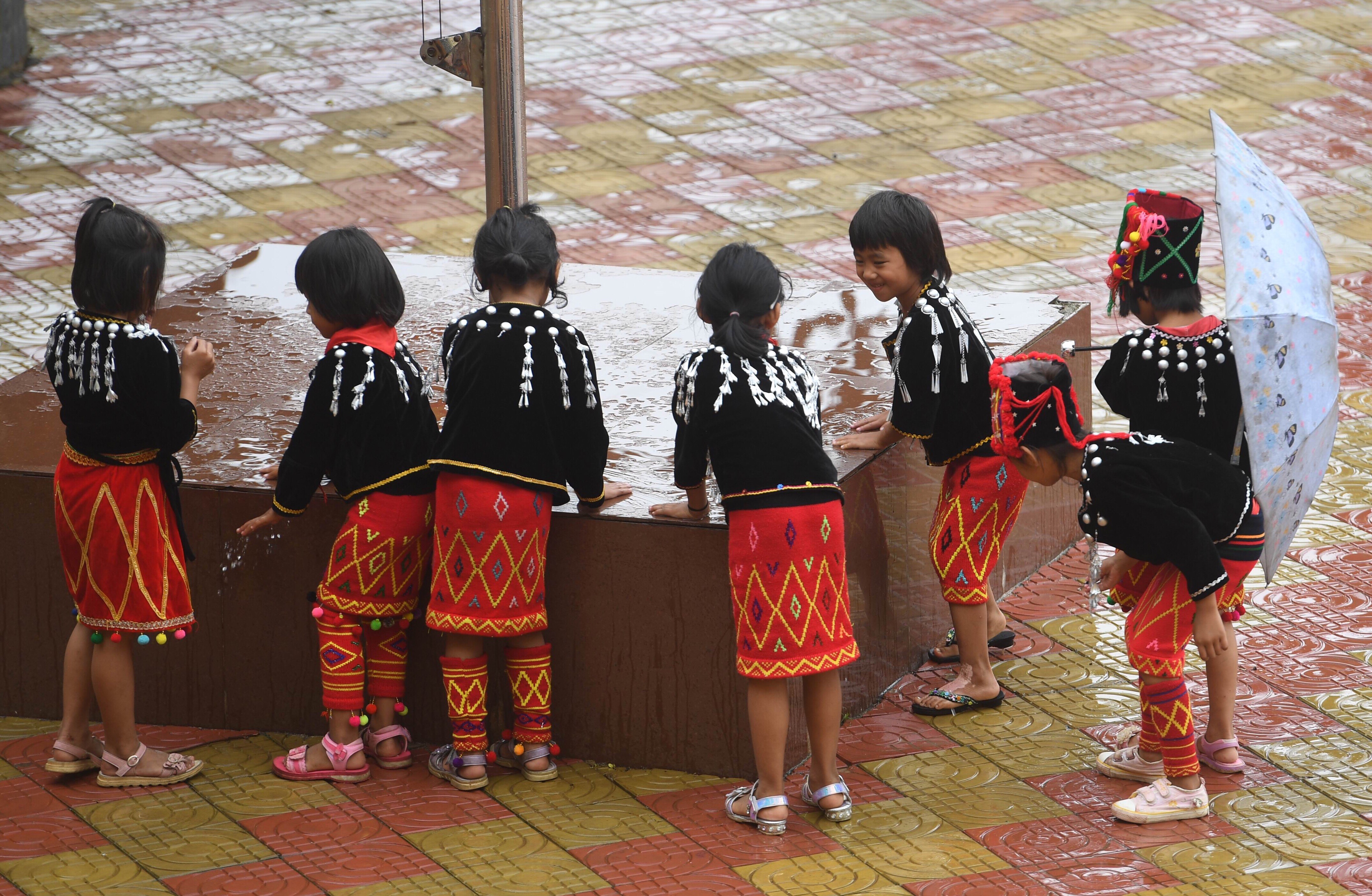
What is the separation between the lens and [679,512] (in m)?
4.32

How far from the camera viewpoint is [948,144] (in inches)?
397

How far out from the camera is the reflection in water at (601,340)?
4871 mm

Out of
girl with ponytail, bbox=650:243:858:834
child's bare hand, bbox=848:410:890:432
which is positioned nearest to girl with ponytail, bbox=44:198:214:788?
girl with ponytail, bbox=650:243:858:834

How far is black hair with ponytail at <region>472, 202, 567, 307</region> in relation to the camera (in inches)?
167

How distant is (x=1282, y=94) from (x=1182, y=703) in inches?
296

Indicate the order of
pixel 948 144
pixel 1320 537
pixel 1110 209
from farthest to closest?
pixel 948 144, pixel 1110 209, pixel 1320 537

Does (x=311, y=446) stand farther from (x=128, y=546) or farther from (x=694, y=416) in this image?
(x=694, y=416)

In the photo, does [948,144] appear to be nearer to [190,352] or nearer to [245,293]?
[245,293]

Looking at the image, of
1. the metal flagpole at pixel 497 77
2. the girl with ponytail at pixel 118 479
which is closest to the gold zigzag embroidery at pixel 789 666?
the girl with ponytail at pixel 118 479

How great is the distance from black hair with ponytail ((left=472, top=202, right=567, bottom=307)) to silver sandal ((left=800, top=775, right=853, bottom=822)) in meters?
1.35

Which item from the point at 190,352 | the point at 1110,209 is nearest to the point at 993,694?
the point at 190,352

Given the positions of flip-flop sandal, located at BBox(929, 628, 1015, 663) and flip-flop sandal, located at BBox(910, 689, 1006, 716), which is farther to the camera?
flip-flop sandal, located at BBox(929, 628, 1015, 663)

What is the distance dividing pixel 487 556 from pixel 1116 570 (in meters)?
1.48

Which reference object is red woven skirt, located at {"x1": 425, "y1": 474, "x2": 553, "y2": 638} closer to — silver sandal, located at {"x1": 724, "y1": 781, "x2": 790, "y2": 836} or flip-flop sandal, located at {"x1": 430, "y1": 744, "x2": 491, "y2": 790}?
flip-flop sandal, located at {"x1": 430, "y1": 744, "x2": 491, "y2": 790}
